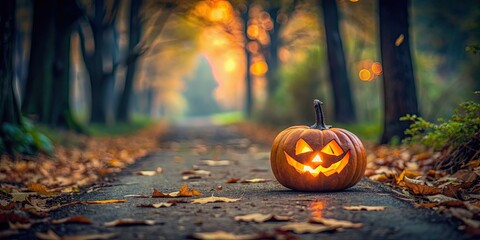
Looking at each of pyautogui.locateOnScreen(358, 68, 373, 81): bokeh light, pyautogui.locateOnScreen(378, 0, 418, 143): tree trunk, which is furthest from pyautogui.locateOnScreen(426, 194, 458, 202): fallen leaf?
pyautogui.locateOnScreen(358, 68, 373, 81): bokeh light

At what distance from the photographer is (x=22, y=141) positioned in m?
9.52

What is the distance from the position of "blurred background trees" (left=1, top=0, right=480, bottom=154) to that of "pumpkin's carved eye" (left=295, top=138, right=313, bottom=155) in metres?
5.61

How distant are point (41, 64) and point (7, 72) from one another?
407cm

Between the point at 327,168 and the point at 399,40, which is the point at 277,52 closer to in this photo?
the point at 399,40

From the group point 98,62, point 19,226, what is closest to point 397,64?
point 19,226

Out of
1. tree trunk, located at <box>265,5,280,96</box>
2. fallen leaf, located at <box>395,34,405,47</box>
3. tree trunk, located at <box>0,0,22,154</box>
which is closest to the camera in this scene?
tree trunk, located at <box>0,0,22,154</box>

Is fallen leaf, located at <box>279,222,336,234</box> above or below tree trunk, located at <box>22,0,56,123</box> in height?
below

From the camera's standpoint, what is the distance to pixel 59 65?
14.9 m

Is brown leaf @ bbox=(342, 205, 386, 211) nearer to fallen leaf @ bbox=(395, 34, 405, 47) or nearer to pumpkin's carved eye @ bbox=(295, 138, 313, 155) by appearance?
pumpkin's carved eye @ bbox=(295, 138, 313, 155)

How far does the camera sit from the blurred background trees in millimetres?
11219

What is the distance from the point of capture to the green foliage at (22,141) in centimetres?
927

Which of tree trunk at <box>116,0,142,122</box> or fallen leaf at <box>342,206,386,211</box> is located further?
tree trunk at <box>116,0,142,122</box>

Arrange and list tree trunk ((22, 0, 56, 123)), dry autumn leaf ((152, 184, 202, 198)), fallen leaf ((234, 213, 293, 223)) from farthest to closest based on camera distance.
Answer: tree trunk ((22, 0, 56, 123)) < dry autumn leaf ((152, 184, 202, 198)) < fallen leaf ((234, 213, 293, 223))

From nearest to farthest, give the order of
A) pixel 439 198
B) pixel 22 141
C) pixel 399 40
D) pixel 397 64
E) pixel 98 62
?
pixel 439 198 < pixel 22 141 < pixel 399 40 < pixel 397 64 < pixel 98 62
